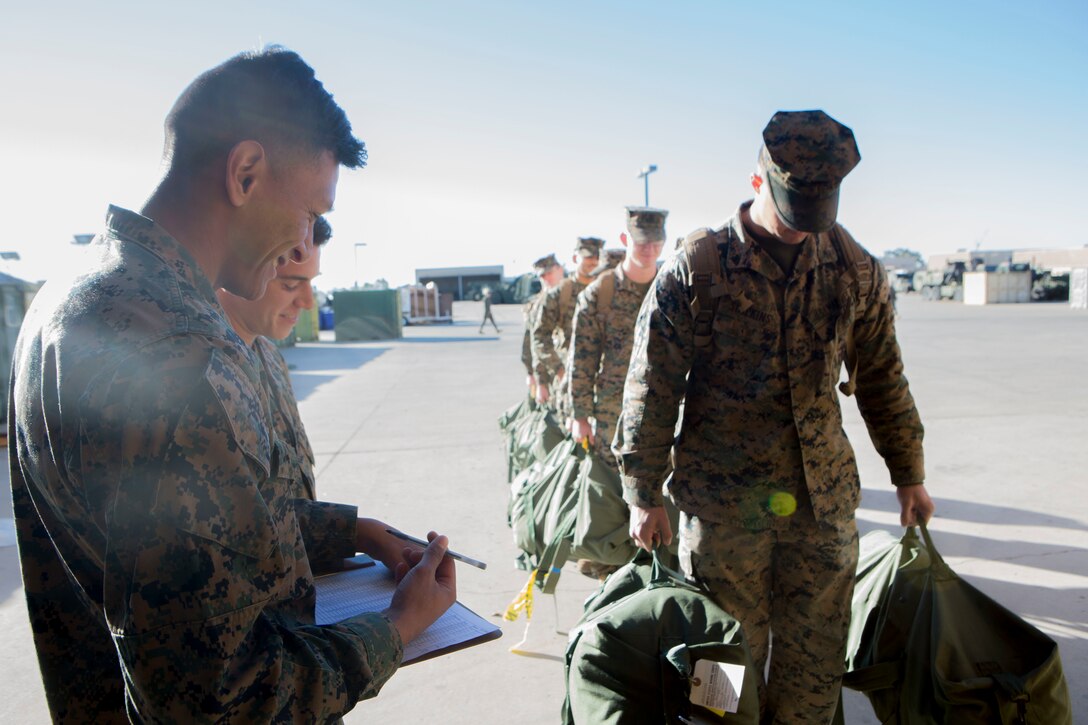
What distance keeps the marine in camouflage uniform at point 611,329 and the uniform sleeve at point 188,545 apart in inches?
133

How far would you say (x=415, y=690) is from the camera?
3145 millimetres

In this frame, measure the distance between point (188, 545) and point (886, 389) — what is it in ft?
7.02

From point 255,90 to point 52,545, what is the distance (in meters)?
0.68

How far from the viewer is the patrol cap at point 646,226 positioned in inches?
170

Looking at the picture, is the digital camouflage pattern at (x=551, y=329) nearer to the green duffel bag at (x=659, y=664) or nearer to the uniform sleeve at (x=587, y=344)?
the uniform sleeve at (x=587, y=344)

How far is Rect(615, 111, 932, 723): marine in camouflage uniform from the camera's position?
2.24m

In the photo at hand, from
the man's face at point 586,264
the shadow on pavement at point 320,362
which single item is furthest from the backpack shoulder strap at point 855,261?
the shadow on pavement at point 320,362

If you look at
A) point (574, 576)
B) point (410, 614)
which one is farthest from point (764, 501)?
point (574, 576)

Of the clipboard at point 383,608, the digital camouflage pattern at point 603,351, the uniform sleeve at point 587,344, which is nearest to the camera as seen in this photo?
the clipboard at point 383,608

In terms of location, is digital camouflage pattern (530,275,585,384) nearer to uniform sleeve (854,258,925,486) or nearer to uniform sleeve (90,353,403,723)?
uniform sleeve (854,258,925,486)

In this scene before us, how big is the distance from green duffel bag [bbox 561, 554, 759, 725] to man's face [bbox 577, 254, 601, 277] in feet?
15.0

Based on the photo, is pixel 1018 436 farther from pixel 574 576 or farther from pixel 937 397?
pixel 574 576

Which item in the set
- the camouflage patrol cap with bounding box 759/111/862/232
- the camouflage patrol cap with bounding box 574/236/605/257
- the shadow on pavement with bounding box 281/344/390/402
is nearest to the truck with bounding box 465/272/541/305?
the shadow on pavement with bounding box 281/344/390/402

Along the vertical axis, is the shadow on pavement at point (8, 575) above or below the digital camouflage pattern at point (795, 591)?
below
